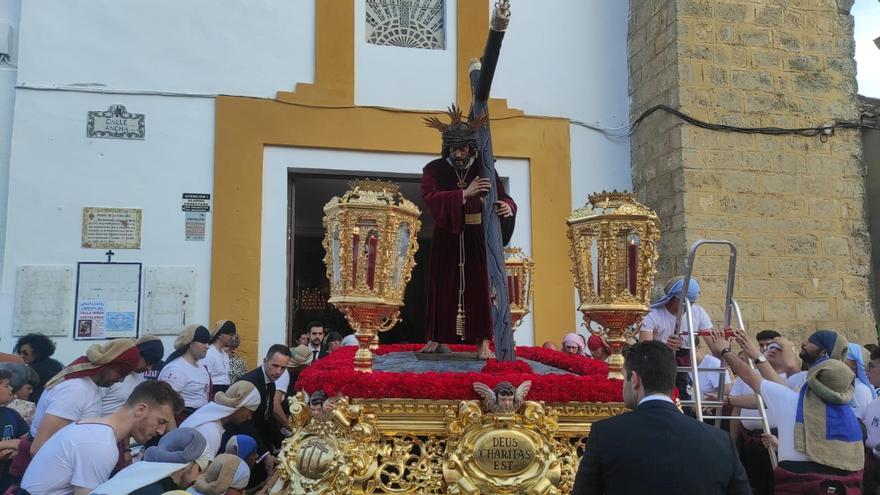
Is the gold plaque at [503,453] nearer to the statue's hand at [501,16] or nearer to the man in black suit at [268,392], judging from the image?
the statue's hand at [501,16]

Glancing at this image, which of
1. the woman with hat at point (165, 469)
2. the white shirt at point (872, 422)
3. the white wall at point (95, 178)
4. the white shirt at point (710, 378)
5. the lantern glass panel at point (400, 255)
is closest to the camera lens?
the woman with hat at point (165, 469)

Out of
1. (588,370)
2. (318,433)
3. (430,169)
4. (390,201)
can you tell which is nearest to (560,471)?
(588,370)

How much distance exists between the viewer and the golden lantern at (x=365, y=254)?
10.3 ft

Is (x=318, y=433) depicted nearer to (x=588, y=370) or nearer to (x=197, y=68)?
(x=588, y=370)

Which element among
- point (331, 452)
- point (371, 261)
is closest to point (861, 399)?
point (371, 261)

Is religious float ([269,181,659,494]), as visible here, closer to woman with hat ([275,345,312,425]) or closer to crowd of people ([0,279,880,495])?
crowd of people ([0,279,880,495])

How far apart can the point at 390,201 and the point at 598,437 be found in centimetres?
150

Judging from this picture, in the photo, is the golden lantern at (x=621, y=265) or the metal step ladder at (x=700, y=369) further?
the metal step ladder at (x=700, y=369)

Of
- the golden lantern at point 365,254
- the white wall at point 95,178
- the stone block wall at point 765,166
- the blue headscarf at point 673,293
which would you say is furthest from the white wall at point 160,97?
the golden lantern at point 365,254

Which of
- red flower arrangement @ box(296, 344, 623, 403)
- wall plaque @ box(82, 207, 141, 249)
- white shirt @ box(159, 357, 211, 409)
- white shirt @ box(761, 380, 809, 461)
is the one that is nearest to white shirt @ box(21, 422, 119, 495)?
red flower arrangement @ box(296, 344, 623, 403)

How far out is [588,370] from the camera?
350 centimetres

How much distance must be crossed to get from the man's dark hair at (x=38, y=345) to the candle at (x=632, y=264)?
16.3 ft

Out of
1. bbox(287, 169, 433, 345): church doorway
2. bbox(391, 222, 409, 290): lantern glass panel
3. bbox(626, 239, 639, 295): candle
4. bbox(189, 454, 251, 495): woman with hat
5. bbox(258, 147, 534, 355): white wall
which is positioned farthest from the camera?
bbox(287, 169, 433, 345): church doorway

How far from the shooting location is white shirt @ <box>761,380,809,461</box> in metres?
3.30
